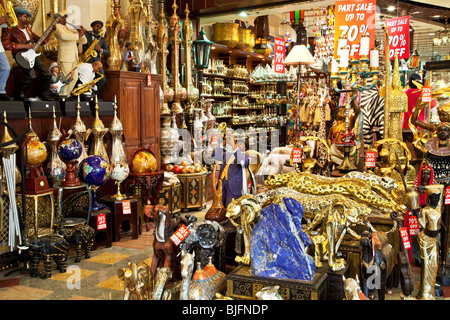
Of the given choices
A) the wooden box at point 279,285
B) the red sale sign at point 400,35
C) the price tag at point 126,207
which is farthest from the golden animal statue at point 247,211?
the red sale sign at point 400,35

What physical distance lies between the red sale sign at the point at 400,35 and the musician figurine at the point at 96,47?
15.1 feet

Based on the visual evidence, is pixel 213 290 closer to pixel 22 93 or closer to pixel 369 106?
pixel 22 93

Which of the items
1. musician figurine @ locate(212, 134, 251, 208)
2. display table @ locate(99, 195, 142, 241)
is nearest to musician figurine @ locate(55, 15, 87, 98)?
display table @ locate(99, 195, 142, 241)

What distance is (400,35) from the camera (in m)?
7.24

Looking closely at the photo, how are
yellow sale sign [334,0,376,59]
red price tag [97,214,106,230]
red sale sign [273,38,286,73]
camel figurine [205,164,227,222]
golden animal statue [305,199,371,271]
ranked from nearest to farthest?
golden animal statue [305,199,371,271] < camel figurine [205,164,227,222] < red price tag [97,214,106,230] < yellow sale sign [334,0,376,59] < red sale sign [273,38,286,73]

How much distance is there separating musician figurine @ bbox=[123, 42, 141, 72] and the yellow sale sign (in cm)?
286

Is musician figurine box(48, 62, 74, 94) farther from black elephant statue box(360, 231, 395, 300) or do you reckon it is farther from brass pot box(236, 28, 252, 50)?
brass pot box(236, 28, 252, 50)

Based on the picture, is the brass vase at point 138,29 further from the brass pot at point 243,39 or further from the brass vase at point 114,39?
the brass pot at point 243,39

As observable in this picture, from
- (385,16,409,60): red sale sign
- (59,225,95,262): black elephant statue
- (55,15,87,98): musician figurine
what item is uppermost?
(385,16,409,60): red sale sign

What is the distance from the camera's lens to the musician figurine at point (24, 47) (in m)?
4.44

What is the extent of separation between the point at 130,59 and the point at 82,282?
3.29m

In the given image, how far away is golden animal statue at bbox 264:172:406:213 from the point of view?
11.2 ft

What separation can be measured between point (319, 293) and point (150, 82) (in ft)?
14.4
